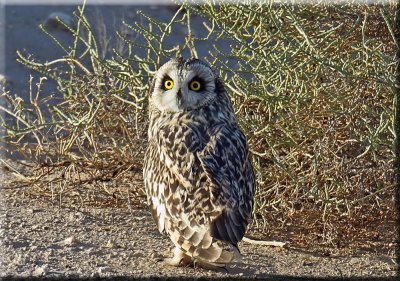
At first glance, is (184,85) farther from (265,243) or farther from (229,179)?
(265,243)

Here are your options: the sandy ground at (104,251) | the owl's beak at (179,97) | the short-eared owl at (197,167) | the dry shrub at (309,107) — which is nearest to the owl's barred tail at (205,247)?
the short-eared owl at (197,167)

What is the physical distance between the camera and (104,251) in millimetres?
4652

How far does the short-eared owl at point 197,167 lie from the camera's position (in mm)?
4117

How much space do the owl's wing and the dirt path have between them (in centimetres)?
30

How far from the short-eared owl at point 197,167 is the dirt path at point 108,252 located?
0.21 metres

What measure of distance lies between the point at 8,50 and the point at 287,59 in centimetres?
435

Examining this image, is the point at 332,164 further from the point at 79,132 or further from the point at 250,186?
the point at 79,132

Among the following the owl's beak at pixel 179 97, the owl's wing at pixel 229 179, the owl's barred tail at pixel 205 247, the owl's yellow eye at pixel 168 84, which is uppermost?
the owl's yellow eye at pixel 168 84

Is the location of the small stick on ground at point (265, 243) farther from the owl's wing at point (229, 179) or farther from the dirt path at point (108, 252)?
the owl's wing at point (229, 179)

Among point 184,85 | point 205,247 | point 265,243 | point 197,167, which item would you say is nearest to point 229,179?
point 197,167

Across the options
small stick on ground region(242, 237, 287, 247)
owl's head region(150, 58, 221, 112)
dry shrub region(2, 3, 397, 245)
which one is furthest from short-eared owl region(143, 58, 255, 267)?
small stick on ground region(242, 237, 287, 247)

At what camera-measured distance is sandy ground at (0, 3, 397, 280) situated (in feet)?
14.4

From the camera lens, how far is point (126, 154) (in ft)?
17.8

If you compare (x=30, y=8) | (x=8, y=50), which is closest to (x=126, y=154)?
(x=8, y=50)
